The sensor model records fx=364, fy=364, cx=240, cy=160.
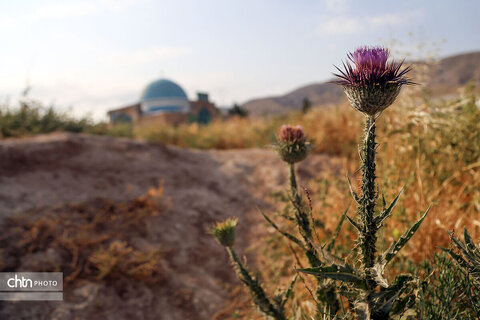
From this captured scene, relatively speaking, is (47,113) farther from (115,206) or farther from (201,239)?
(201,239)

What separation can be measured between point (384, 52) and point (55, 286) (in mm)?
2912

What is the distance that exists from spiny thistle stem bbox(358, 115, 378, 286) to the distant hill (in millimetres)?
62300

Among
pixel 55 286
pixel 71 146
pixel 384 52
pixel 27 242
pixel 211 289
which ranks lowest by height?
pixel 211 289

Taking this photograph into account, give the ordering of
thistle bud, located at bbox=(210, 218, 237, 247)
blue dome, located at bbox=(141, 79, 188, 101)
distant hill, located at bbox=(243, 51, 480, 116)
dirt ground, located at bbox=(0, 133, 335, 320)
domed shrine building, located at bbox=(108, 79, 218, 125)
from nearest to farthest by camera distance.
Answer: thistle bud, located at bbox=(210, 218, 237, 247) < dirt ground, located at bbox=(0, 133, 335, 320) < domed shrine building, located at bbox=(108, 79, 218, 125) < blue dome, located at bbox=(141, 79, 188, 101) < distant hill, located at bbox=(243, 51, 480, 116)

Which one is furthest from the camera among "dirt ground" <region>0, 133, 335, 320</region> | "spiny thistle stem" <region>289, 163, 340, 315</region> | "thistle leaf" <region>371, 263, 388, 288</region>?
"dirt ground" <region>0, 133, 335, 320</region>

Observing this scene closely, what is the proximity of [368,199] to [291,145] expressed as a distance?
0.93 meters

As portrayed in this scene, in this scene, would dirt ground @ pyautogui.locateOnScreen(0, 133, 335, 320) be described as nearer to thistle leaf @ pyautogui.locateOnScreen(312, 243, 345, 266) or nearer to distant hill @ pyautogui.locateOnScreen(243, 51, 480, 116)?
thistle leaf @ pyautogui.locateOnScreen(312, 243, 345, 266)

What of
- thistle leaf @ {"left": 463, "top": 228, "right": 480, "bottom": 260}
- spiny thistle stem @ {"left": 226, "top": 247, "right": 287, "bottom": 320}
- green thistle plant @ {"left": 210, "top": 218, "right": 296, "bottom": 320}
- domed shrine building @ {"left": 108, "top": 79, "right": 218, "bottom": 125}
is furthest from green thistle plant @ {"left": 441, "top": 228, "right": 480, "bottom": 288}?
domed shrine building @ {"left": 108, "top": 79, "right": 218, "bottom": 125}

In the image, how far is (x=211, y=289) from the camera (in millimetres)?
3354

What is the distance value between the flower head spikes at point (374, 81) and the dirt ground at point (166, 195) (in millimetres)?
2400

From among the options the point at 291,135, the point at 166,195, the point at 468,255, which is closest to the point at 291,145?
the point at 291,135

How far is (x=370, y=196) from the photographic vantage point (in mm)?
1271

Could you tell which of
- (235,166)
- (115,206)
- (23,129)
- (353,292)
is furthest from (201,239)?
(23,129)

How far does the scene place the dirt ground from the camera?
2.94 meters
